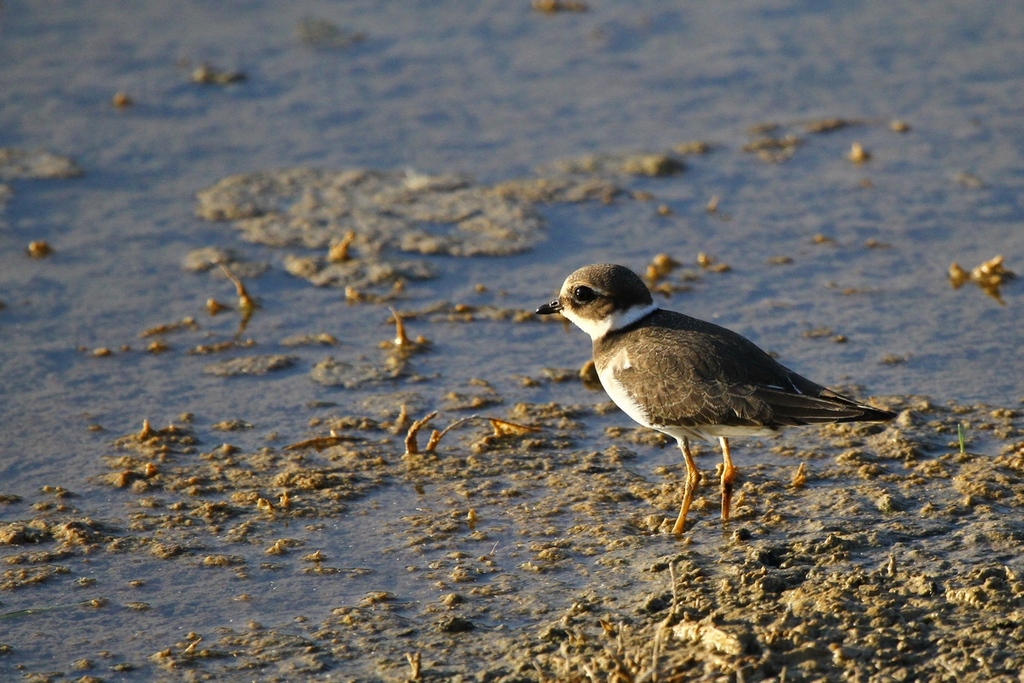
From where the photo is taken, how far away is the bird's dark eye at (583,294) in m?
5.88

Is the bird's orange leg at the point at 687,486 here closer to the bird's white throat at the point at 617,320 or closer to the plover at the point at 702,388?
the plover at the point at 702,388

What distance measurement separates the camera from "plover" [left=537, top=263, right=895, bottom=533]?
17.1 ft

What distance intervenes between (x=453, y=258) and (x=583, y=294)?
7.16 ft

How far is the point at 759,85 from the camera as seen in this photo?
10047mm

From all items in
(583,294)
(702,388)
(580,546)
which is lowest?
(580,546)

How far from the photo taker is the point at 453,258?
7953 millimetres

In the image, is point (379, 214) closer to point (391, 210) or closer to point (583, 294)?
point (391, 210)

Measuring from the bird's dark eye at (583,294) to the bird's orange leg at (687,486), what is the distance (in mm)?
828

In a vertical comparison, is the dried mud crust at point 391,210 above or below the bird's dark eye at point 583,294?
below

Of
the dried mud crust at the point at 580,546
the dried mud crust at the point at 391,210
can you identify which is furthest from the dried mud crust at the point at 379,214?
the dried mud crust at the point at 580,546

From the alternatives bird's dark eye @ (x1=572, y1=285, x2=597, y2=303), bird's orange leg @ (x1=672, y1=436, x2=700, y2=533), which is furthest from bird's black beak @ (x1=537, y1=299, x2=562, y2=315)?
bird's orange leg @ (x1=672, y1=436, x2=700, y2=533)

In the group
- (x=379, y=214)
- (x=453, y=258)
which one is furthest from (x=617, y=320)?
(x=379, y=214)

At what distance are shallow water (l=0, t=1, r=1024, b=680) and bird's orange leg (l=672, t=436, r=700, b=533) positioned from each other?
9 cm

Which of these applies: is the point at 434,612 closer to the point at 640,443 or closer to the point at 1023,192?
the point at 640,443
